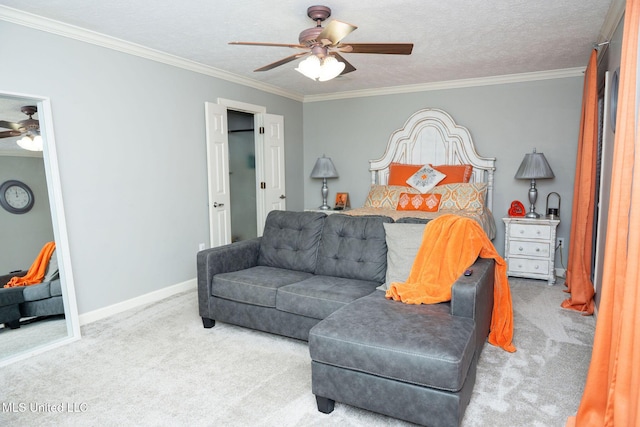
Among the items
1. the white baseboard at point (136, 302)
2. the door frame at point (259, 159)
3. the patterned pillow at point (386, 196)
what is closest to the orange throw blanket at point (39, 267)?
the white baseboard at point (136, 302)

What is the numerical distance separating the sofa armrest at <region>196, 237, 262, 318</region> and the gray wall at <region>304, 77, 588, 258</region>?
9.42 ft

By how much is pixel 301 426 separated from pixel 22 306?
2271mm

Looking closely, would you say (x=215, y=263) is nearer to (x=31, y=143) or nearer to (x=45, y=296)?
(x=45, y=296)

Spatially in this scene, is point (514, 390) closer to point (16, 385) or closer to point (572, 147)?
point (16, 385)

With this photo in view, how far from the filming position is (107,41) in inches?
131

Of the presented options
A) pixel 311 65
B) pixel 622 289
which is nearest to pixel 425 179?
pixel 311 65

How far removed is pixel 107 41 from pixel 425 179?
3.68 metres

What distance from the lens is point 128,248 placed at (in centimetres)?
362

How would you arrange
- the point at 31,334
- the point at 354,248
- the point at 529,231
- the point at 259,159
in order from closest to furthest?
the point at 31,334, the point at 354,248, the point at 529,231, the point at 259,159

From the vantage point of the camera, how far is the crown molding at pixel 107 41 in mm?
2795

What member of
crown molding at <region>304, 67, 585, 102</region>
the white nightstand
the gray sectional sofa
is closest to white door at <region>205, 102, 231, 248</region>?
the gray sectional sofa

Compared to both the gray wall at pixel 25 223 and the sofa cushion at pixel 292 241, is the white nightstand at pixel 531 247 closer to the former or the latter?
the sofa cushion at pixel 292 241

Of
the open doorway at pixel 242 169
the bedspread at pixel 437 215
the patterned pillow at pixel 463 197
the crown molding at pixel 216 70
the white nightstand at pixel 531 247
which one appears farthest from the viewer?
the open doorway at pixel 242 169

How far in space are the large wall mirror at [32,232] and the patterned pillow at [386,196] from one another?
3369 millimetres
